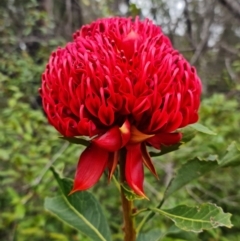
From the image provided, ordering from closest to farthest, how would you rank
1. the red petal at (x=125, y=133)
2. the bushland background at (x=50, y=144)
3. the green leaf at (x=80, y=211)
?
the red petal at (x=125, y=133)
the green leaf at (x=80, y=211)
the bushland background at (x=50, y=144)

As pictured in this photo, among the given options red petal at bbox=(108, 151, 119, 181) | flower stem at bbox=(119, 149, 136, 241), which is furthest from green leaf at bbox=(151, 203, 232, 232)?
red petal at bbox=(108, 151, 119, 181)

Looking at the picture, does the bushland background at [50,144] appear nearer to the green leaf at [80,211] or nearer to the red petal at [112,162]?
the green leaf at [80,211]

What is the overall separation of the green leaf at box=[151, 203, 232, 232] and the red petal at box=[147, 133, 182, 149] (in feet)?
0.44

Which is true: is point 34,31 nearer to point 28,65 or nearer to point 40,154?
point 28,65

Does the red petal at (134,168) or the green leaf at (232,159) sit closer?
the red petal at (134,168)

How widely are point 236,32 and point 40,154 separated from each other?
13.7 ft

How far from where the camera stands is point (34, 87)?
10.3ft

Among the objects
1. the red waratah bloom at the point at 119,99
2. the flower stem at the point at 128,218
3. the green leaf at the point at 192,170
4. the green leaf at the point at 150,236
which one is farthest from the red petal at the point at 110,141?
the green leaf at the point at 150,236

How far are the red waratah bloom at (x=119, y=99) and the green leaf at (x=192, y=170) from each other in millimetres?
142

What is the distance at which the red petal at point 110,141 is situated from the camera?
69 centimetres

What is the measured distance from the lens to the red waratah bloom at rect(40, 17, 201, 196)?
701 millimetres

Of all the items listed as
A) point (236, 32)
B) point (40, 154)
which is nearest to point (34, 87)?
point (40, 154)

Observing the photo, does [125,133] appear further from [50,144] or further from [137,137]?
[50,144]

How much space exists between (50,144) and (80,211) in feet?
4.19
